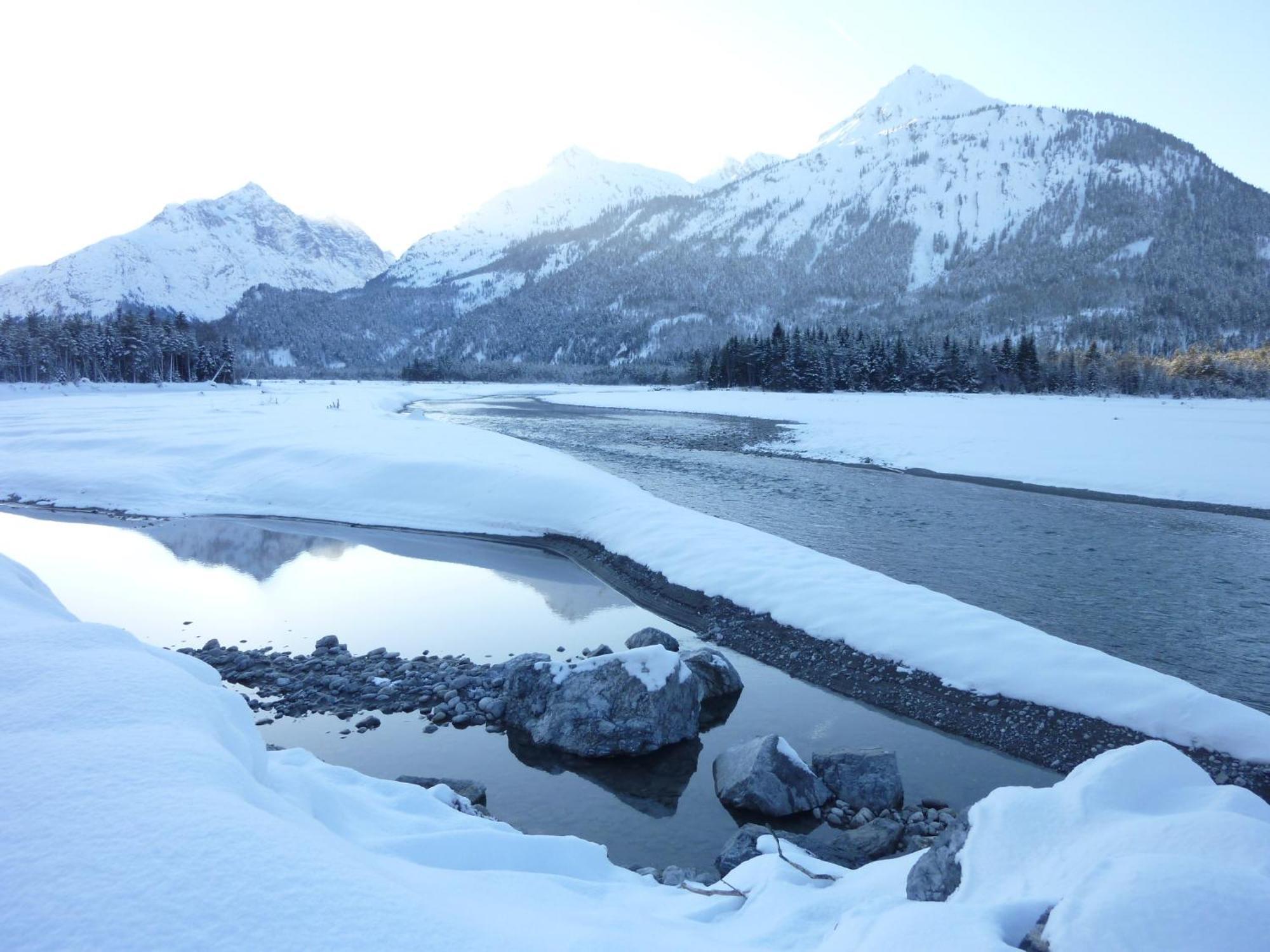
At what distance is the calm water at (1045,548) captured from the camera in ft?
41.8

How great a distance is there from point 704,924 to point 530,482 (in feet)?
67.6

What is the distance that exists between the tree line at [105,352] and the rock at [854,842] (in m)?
97.0

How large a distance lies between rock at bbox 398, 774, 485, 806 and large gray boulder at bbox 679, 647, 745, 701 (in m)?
3.94

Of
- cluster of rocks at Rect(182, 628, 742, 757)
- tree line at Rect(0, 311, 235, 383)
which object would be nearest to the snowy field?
cluster of rocks at Rect(182, 628, 742, 757)

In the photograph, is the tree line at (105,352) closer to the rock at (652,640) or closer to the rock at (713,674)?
the rock at (652,640)

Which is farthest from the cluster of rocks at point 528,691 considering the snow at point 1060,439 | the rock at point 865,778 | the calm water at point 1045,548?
the snow at point 1060,439

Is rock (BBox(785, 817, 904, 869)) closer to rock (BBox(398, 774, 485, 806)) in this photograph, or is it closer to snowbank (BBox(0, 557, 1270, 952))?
snowbank (BBox(0, 557, 1270, 952))

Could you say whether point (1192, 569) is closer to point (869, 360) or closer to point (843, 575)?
point (843, 575)

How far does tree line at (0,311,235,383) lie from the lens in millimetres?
76375

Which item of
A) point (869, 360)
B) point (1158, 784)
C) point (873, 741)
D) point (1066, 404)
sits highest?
point (869, 360)

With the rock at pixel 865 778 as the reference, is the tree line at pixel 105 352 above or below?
above

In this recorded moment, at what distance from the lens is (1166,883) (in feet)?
9.80

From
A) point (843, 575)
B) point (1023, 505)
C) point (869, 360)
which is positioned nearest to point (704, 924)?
point (843, 575)

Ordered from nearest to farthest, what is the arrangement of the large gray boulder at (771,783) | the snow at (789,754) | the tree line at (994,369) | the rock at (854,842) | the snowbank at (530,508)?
the rock at (854,842)
the large gray boulder at (771,783)
the snow at (789,754)
the snowbank at (530,508)
the tree line at (994,369)
